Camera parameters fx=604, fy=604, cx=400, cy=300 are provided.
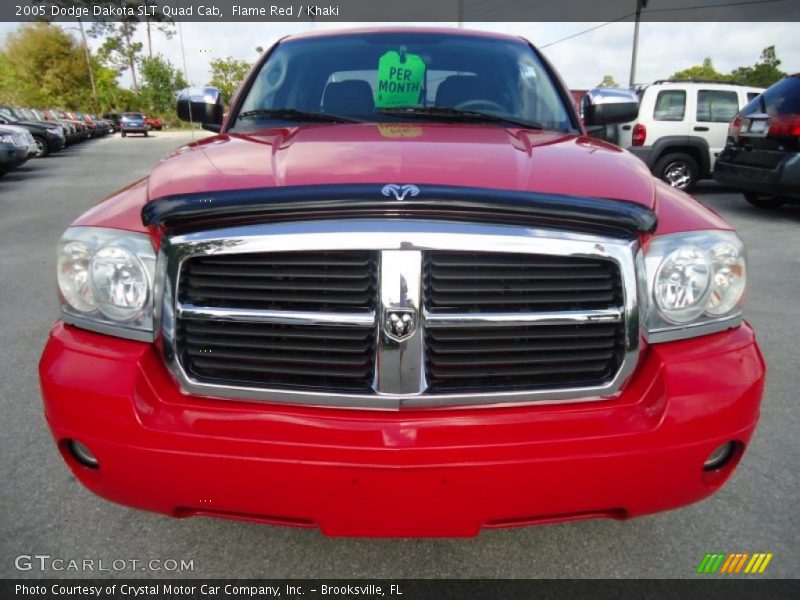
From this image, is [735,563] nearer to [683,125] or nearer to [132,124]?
[683,125]

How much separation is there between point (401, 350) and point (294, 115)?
1.51 m

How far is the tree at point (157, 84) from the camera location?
57812 millimetres

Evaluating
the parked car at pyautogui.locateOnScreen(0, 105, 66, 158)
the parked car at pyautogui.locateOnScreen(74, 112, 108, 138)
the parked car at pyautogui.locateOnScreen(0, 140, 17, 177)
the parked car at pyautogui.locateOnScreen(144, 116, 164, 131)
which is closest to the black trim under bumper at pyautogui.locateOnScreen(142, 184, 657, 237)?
the parked car at pyautogui.locateOnScreen(0, 140, 17, 177)

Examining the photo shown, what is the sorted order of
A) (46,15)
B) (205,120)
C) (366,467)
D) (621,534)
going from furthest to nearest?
(46,15), (205,120), (621,534), (366,467)

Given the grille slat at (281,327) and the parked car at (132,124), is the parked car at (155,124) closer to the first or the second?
the parked car at (132,124)

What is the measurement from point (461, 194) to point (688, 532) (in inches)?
60.3

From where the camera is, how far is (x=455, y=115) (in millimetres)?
2561

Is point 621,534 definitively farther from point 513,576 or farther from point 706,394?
point 706,394

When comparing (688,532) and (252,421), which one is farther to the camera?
(688,532)

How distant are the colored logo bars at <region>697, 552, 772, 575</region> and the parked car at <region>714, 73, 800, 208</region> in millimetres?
6717

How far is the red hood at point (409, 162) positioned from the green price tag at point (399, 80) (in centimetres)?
41

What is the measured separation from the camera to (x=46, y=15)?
4806cm

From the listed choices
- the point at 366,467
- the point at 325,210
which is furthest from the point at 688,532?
the point at 325,210
